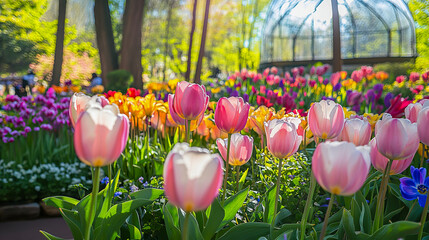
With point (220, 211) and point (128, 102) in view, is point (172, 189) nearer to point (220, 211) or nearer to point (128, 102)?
point (220, 211)

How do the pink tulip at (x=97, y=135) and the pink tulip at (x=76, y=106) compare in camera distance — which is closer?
the pink tulip at (x=97, y=135)

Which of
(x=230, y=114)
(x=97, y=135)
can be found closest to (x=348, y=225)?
(x=230, y=114)

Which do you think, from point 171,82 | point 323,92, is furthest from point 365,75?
point 171,82

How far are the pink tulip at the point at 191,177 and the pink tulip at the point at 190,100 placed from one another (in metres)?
0.76

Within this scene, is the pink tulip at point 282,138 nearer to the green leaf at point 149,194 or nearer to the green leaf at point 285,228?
the green leaf at point 285,228

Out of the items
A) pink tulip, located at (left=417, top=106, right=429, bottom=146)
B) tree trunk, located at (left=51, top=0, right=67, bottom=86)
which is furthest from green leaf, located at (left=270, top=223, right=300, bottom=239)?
tree trunk, located at (left=51, top=0, right=67, bottom=86)

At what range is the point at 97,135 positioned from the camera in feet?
3.05

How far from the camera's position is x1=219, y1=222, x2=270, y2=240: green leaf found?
1.38 metres

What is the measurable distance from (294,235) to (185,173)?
85 cm

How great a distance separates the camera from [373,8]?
16172 mm

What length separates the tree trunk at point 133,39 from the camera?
1063 centimetres

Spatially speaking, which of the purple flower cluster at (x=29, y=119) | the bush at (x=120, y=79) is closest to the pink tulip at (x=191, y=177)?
the purple flower cluster at (x=29, y=119)

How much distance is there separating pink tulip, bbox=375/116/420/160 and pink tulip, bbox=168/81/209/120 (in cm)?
66

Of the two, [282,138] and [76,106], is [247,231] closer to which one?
[282,138]
